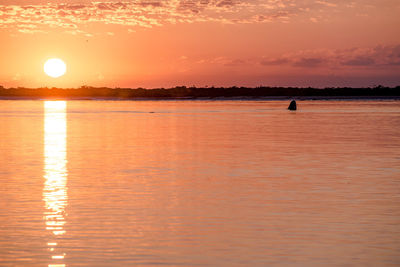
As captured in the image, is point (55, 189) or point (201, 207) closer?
point (201, 207)

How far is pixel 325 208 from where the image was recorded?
14.2 meters

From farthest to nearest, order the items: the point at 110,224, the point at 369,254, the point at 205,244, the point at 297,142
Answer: the point at 297,142 → the point at 110,224 → the point at 205,244 → the point at 369,254

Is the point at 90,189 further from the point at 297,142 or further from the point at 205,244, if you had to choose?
the point at 297,142

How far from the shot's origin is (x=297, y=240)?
36.8 feet

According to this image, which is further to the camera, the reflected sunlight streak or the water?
the reflected sunlight streak

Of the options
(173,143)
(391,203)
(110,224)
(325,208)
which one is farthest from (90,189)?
(173,143)

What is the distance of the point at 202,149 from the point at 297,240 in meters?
17.5

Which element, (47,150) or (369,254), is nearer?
(369,254)

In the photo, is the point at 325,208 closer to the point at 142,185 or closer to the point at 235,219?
the point at 235,219

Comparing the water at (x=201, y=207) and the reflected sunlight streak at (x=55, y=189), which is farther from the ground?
the water at (x=201, y=207)

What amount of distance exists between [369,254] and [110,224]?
525 cm

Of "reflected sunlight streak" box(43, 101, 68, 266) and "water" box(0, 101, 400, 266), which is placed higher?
"water" box(0, 101, 400, 266)

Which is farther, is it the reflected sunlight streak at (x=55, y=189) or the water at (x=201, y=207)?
the reflected sunlight streak at (x=55, y=189)

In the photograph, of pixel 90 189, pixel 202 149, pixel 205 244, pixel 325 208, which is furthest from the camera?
pixel 202 149
